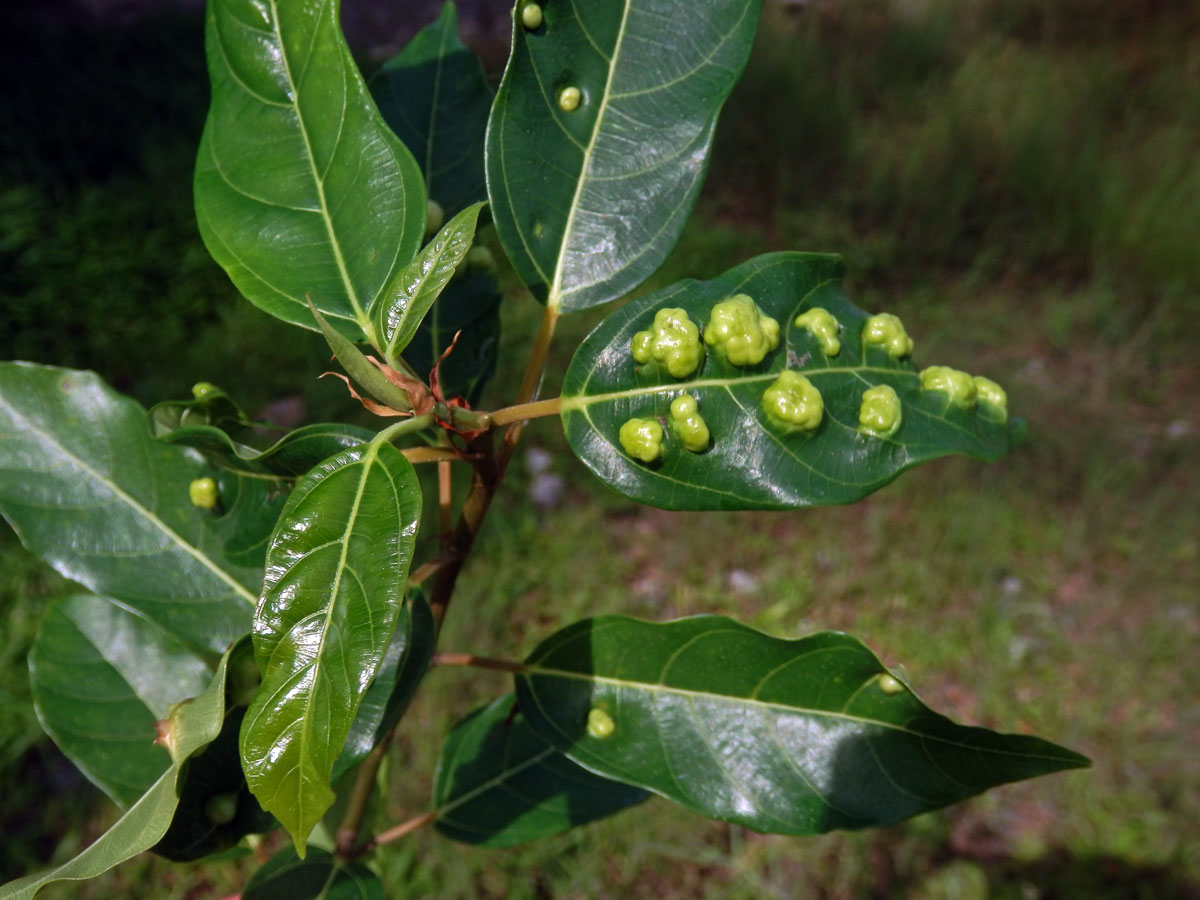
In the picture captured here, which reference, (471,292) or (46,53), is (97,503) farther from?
(46,53)

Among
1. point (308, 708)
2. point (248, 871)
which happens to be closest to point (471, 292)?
point (308, 708)

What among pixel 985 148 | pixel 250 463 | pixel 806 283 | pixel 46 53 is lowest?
pixel 985 148

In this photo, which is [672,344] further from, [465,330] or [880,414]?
[465,330]

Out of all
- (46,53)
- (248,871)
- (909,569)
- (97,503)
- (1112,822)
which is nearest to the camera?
(97,503)

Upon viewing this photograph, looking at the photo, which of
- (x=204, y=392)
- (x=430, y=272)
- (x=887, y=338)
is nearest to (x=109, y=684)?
(x=204, y=392)

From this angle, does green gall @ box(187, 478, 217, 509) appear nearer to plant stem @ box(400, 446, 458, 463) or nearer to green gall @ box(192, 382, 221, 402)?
green gall @ box(192, 382, 221, 402)

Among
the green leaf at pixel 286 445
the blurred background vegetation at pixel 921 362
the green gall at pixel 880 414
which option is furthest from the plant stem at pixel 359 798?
the blurred background vegetation at pixel 921 362
